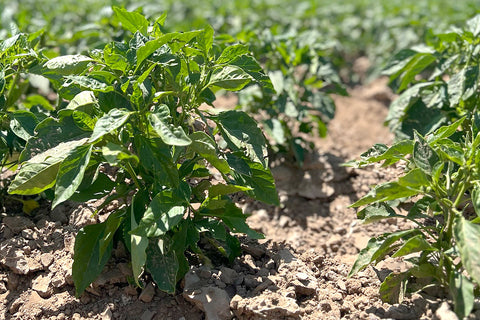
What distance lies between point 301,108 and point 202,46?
1.88m

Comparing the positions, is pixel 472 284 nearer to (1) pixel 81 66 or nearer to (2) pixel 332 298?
(2) pixel 332 298

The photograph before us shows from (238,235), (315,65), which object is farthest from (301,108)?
(238,235)

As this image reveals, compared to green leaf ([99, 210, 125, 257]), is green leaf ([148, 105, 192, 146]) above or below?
above

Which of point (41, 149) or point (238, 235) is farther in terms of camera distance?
point (238, 235)

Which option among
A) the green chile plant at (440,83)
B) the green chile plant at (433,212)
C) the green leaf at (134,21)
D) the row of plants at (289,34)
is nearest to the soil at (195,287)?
the green chile plant at (433,212)

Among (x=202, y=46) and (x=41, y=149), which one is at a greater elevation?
(x=202, y=46)

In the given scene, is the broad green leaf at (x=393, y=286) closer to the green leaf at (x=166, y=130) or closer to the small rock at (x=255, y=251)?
the small rock at (x=255, y=251)

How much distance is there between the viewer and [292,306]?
267 cm

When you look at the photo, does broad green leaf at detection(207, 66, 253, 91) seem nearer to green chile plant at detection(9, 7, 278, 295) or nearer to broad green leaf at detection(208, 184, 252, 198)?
green chile plant at detection(9, 7, 278, 295)

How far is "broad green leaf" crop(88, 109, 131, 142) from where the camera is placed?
240cm


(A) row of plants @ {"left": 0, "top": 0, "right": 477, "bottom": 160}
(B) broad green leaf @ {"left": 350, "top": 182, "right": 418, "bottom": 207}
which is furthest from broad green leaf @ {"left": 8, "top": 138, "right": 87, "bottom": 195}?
(B) broad green leaf @ {"left": 350, "top": 182, "right": 418, "bottom": 207}

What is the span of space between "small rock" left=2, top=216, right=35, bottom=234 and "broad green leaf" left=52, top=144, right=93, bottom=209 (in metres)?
0.92

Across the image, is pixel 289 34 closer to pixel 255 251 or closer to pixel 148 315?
pixel 255 251

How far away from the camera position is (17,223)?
3.25 metres
